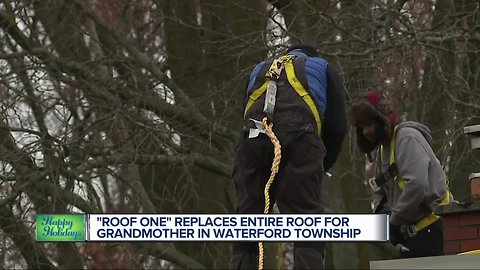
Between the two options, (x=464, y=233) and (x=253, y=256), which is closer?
(x=253, y=256)

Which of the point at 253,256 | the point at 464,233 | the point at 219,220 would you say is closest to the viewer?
the point at 219,220

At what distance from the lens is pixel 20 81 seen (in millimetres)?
14164

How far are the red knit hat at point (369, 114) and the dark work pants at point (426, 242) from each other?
52 cm

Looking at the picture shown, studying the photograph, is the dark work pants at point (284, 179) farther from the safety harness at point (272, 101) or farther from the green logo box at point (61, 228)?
the green logo box at point (61, 228)

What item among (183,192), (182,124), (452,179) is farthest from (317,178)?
(183,192)

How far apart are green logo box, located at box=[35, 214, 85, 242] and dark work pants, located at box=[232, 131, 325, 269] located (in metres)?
0.76

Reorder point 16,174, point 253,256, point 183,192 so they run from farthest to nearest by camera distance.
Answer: point 183,192
point 16,174
point 253,256

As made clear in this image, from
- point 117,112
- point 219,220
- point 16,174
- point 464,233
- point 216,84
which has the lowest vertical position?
point 219,220

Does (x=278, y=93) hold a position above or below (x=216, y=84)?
below

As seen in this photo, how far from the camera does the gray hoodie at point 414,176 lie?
6.76 metres

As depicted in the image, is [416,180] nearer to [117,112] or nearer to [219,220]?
[219,220]

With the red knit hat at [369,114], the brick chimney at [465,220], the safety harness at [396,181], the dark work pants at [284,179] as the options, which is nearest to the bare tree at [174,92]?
the brick chimney at [465,220]

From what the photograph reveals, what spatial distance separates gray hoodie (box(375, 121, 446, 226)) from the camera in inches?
266

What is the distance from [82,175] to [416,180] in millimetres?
7703
